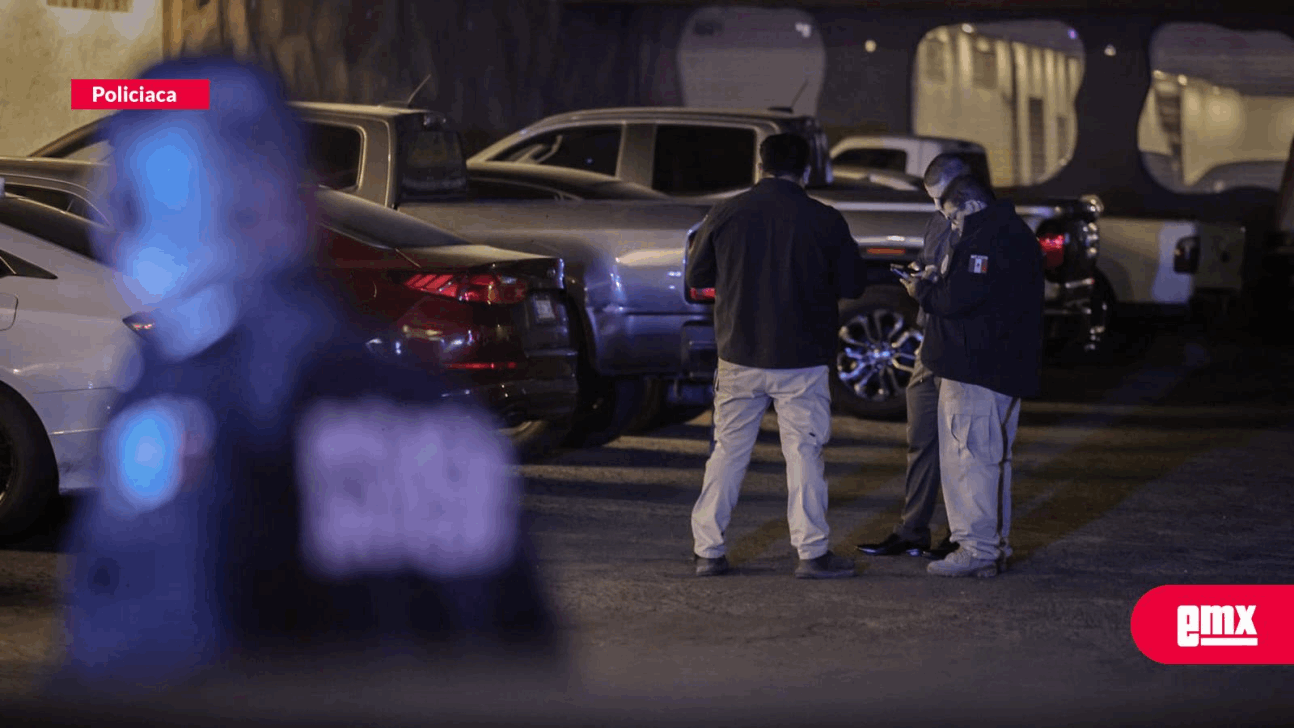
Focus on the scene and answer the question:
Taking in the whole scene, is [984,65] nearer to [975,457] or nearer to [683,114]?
[683,114]

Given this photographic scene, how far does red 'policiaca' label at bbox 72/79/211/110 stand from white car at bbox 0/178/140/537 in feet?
20.8

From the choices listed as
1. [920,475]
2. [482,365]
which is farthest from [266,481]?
[920,475]

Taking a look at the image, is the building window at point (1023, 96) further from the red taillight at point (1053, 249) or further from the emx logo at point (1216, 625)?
the emx logo at point (1216, 625)

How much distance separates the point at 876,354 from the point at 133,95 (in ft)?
19.3

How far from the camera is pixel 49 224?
8.30 metres

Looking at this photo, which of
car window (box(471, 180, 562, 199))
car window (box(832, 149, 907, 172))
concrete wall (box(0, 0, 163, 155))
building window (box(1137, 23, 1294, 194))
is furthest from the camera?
building window (box(1137, 23, 1294, 194))

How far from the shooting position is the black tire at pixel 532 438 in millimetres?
10352

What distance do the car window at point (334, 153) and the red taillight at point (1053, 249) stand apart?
4.31m

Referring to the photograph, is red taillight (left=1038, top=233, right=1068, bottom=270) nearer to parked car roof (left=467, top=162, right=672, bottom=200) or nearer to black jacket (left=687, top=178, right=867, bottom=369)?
parked car roof (left=467, top=162, right=672, bottom=200)

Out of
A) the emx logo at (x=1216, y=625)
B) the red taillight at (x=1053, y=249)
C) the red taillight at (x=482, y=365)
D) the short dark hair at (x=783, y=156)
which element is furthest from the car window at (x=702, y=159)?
the emx logo at (x=1216, y=625)

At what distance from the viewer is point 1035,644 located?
6441 millimetres

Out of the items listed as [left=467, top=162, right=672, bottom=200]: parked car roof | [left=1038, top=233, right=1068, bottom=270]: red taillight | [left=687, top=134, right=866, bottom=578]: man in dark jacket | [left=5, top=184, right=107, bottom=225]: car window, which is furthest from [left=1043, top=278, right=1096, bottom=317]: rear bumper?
[left=5, top=184, right=107, bottom=225]: car window

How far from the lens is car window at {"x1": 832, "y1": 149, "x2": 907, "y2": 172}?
19.2 metres

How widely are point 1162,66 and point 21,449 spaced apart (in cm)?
1821
